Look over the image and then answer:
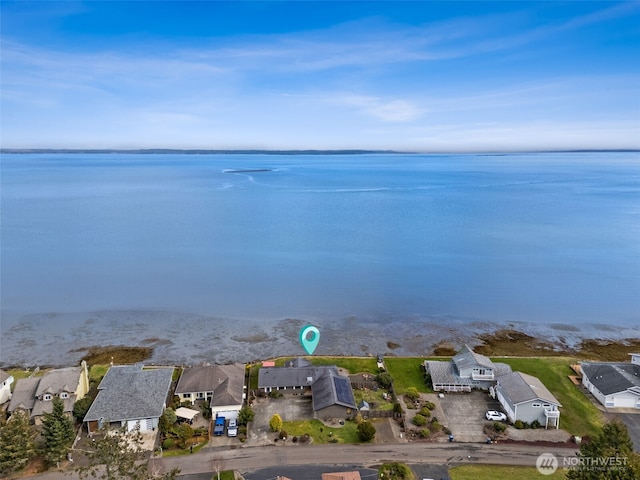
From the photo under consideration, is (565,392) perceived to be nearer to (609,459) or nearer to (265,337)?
(609,459)

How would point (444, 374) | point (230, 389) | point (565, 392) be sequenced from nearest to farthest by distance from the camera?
point (230, 389), point (565, 392), point (444, 374)

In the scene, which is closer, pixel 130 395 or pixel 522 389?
pixel 130 395

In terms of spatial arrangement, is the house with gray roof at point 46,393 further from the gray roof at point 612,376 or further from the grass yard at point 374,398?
the gray roof at point 612,376

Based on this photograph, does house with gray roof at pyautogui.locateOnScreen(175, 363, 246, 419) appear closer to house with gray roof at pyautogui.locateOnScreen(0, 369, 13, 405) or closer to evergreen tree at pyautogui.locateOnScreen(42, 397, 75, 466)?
evergreen tree at pyautogui.locateOnScreen(42, 397, 75, 466)

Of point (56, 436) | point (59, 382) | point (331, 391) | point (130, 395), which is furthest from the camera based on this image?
point (331, 391)

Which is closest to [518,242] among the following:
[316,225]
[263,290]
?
[316,225]

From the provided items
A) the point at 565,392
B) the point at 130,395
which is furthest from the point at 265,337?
the point at 565,392
